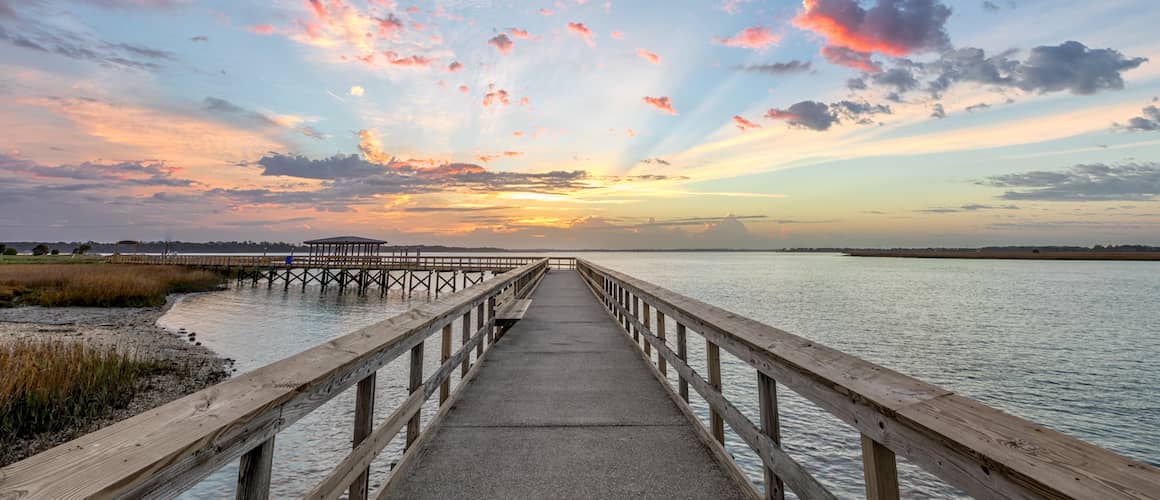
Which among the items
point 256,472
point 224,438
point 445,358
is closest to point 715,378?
point 445,358

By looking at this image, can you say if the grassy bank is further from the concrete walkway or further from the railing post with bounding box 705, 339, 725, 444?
the railing post with bounding box 705, 339, 725, 444

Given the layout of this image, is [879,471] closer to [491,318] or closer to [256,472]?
[256,472]

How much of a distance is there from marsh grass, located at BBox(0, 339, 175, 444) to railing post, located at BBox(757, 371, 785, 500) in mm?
10396

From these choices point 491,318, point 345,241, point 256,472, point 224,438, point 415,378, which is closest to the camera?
point 224,438

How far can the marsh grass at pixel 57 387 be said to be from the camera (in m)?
7.36

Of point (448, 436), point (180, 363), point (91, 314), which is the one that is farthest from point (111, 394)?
point (91, 314)

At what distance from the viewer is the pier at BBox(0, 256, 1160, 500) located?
1165 millimetres

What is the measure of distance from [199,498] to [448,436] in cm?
469

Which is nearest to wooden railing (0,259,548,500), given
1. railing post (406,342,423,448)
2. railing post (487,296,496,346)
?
railing post (406,342,423,448)

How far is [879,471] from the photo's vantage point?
1.74m

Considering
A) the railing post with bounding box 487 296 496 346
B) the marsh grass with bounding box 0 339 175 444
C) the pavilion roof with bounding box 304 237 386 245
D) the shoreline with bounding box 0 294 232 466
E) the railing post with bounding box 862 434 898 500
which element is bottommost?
the shoreline with bounding box 0 294 232 466

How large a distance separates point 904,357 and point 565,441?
627 inches

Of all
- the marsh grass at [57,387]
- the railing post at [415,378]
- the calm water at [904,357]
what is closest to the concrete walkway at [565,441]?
the railing post at [415,378]

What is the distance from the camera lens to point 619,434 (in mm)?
3791
